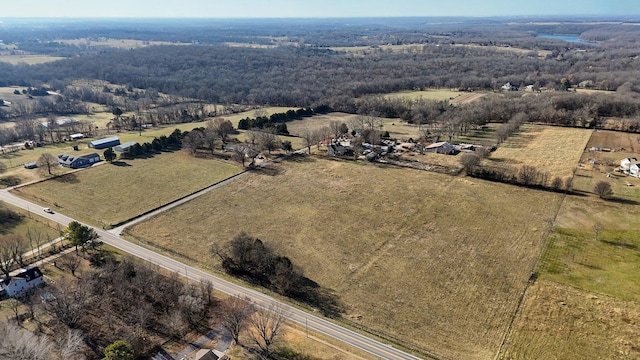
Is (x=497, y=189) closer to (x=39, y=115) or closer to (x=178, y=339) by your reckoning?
(x=178, y=339)

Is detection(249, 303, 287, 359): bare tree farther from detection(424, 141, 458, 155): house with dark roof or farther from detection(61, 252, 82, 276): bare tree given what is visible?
detection(424, 141, 458, 155): house with dark roof

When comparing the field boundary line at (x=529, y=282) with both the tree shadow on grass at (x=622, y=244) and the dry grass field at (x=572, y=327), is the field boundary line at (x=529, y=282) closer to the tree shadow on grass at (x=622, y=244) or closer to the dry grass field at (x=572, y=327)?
the dry grass field at (x=572, y=327)

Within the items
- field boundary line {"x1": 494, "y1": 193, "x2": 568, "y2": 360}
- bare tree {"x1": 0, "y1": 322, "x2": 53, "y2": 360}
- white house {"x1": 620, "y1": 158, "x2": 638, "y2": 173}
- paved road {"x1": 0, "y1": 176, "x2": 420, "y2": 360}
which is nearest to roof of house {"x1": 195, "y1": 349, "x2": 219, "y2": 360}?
paved road {"x1": 0, "y1": 176, "x2": 420, "y2": 360}

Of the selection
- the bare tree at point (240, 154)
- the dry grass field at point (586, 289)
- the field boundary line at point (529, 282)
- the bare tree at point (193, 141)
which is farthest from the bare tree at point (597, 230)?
the bare tree at point (193, 141)

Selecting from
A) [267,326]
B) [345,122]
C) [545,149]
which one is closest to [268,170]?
[345,122]

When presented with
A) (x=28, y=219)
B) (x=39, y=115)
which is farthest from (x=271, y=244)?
(x=39, y=115)

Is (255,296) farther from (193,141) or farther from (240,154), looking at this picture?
(193,141)
